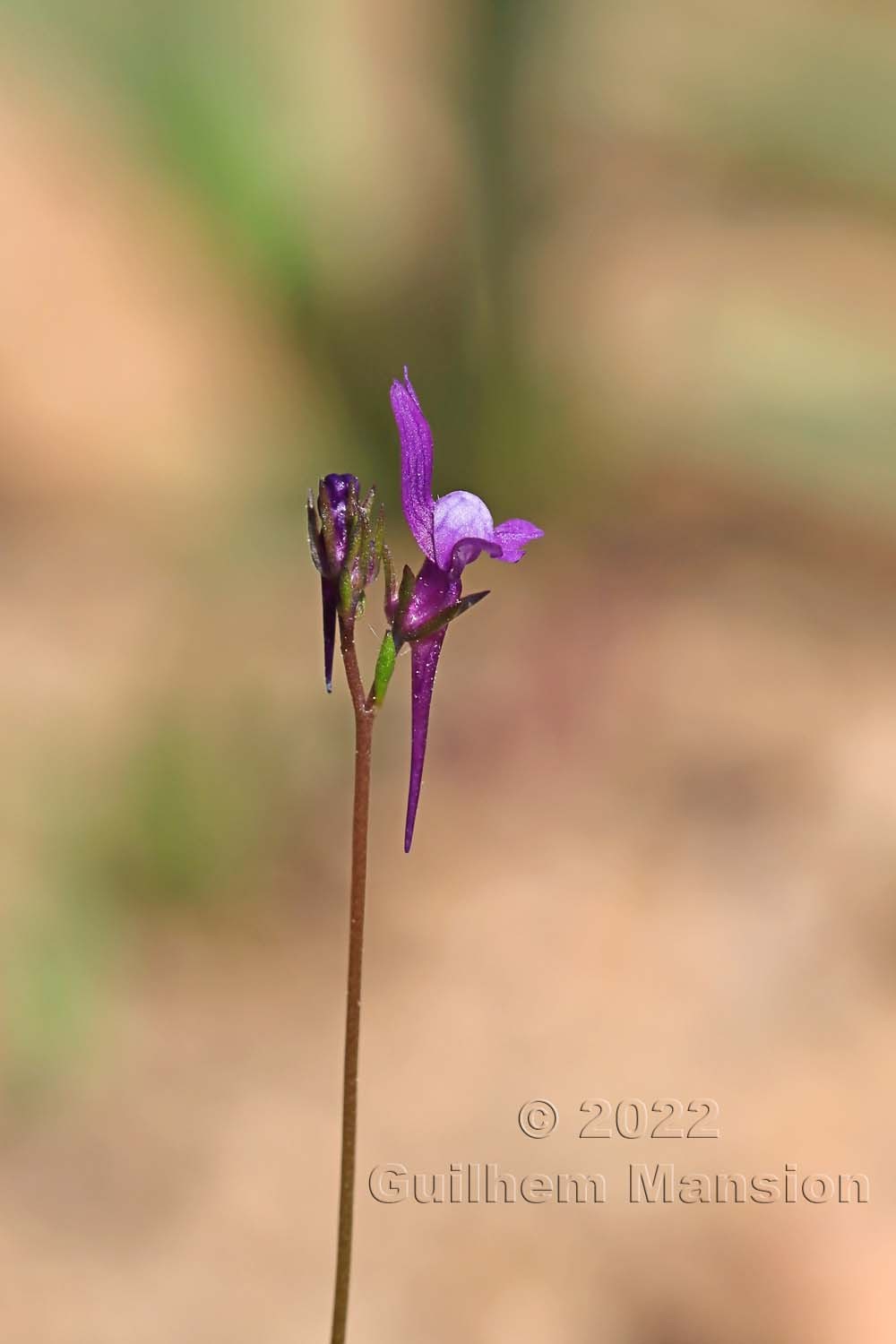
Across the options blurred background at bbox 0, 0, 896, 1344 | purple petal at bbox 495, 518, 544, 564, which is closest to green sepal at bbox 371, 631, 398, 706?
purple petal at bbox 495, 518, 544, 564

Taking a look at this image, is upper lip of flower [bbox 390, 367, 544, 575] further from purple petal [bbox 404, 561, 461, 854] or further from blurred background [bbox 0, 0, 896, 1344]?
blurred background [bbox 0, 0, 896, 1344]

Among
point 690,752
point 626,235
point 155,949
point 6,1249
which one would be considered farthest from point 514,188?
point 6,1249

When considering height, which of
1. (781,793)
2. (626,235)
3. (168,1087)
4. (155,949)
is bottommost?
(168,1087)

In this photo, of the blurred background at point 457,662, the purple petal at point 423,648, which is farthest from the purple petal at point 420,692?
the blurred background at point 457,662

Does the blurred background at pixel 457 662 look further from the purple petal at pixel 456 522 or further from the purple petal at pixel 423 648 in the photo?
the purple petal at pixel 456 522

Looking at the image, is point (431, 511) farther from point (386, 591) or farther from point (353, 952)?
point (353, 952)

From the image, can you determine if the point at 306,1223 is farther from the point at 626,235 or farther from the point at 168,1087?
the point at 626,235

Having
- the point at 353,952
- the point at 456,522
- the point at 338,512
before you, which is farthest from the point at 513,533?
the point at 353,952
